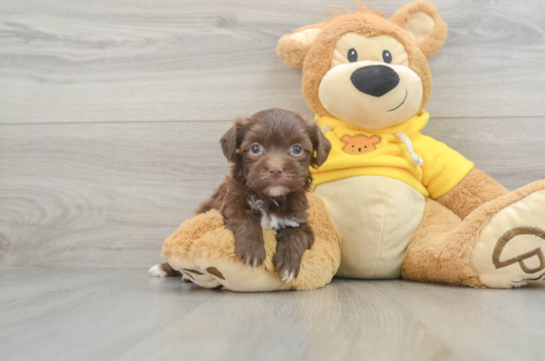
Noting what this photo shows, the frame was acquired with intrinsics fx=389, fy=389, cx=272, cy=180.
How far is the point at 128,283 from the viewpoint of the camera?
1.60 meters

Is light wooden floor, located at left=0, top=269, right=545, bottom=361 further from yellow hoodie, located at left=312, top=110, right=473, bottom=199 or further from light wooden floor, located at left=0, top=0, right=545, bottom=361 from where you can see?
light wooden floor, located at left=0, top=0, right=545, bottom=361

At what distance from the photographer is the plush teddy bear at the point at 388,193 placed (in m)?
1.29

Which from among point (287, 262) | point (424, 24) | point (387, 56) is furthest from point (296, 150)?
point (424, 24)

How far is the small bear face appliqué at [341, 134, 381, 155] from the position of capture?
1612mm

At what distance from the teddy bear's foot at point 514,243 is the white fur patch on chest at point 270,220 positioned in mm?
634

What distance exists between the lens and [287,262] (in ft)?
4.11

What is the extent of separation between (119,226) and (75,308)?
98cm

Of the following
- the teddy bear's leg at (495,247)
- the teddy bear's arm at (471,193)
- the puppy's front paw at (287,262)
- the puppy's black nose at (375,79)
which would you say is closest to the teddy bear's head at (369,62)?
the puppy's black nose at (375,79)

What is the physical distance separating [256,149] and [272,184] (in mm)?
150

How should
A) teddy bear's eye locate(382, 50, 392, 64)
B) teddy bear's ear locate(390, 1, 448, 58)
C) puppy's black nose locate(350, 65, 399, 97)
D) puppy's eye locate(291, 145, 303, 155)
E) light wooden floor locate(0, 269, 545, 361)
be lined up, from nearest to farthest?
light wooden floor locate(0, 269, 545, 361), puppy's eye locate(291, 145, 303, 155), puppy's black nose locate(350, 65, 399, 97), teddy bear's eye locate(382, 50, 392, 64), teddy bear's ear locate(390, 1, 448, 58)

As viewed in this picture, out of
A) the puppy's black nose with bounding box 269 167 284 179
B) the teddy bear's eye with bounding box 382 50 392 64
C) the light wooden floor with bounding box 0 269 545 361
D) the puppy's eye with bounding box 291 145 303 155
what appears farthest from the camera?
the teddy bear's eye with bounding box 382 50 392 64

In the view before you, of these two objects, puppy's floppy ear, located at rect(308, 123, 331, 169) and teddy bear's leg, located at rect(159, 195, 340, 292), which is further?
puppy's floppy ear, located at rect(308, 123, 331, 169)

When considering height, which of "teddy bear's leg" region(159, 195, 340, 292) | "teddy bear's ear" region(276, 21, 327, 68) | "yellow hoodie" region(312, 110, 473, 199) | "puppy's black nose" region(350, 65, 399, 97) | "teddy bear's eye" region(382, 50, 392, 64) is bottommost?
"teddy bear's leg" region(159, 195, 340, 292)

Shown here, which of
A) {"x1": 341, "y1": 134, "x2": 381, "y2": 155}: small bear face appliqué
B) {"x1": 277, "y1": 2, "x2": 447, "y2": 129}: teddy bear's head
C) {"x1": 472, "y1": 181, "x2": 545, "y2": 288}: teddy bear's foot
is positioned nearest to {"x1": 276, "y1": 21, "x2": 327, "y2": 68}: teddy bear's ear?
{"x1": 277, "y1": 2, "x2": 447, "y2": 129}: teddy bear's head
